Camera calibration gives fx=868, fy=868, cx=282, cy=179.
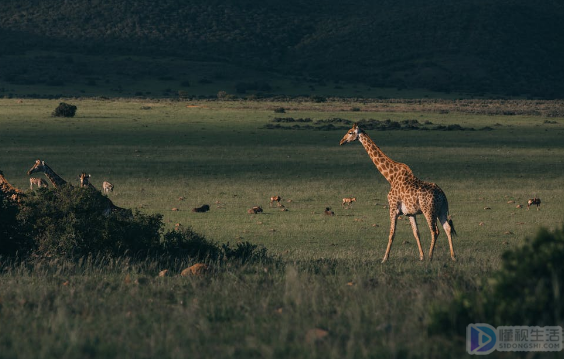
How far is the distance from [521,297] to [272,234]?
10823 millimetres

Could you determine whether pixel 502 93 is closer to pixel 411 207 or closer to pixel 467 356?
pixel 411 207

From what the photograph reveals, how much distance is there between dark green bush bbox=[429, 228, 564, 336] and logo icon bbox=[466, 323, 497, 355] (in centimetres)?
11

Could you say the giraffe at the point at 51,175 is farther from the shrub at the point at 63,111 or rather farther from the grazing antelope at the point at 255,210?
the shrub at the point at 63,111

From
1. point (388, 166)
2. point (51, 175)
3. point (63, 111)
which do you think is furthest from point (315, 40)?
point (388, 166)

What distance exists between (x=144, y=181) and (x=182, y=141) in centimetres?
1376

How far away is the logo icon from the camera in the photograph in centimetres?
560

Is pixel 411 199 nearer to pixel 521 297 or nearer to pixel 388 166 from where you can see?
pixel 388 166

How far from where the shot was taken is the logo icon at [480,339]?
5.60 metres

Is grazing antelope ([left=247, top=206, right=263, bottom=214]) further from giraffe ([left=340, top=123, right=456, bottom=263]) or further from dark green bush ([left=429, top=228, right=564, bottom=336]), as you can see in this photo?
dark green bush ([left=429, top=228, right=564, bottom=336])

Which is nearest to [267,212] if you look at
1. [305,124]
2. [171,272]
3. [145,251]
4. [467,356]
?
[145,251]

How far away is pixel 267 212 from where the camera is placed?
1967 centimetres

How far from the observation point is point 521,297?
5.98 m

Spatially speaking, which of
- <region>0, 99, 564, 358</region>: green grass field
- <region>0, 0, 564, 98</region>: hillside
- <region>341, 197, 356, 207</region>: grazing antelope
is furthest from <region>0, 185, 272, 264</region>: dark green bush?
<region>0, 0, 564, 98</region>: hillside

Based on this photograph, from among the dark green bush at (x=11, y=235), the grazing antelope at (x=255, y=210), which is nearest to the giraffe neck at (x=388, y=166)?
the dark green bush at (x=11, y=235)
